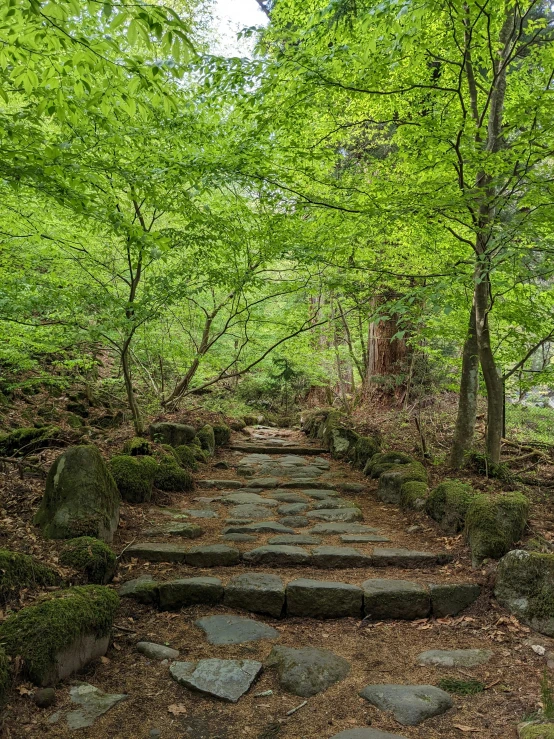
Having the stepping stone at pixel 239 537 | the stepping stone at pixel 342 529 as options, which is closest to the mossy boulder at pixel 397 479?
the stepping stone at pixel 342 529

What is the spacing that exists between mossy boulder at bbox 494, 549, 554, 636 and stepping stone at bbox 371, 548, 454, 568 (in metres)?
0.72

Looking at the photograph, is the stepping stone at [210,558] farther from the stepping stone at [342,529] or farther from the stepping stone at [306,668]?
the stepping stone at [306,668]

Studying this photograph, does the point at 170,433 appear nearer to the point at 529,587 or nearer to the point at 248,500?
the point at 248,500

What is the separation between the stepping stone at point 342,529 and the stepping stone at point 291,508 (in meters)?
0.52

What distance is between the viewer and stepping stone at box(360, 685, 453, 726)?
2.52 m

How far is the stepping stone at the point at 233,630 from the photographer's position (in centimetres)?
335

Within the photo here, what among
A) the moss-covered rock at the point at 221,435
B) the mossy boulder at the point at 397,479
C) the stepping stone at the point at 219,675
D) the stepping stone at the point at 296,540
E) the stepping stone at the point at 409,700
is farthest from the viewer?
the moss-covered rock at the point at 221,435

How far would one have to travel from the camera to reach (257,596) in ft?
12.4

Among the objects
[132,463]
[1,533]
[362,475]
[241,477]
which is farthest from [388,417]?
[1,533]

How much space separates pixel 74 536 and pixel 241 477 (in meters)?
4.06

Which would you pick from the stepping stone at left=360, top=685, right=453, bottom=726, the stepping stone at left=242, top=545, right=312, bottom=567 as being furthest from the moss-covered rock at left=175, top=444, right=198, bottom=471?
the stepping stone at left=360, top=685, right=453, bottom=726

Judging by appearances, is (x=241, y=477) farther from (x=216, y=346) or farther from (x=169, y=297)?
(x=216, y=346)

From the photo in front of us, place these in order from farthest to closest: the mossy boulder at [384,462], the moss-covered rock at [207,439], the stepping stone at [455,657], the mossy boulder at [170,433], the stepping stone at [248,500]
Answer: the moss-covered rock at [207,439] < the mossy boulder at [170,433] < the mossy boulder at [384,462] < the stepping stone at [248,500] < the stepping stone at [455,657]

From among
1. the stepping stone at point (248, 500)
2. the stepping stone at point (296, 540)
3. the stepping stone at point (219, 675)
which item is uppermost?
the stepping stone at point (296, 540)
